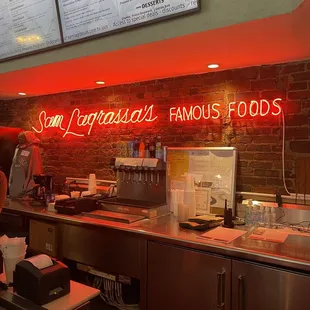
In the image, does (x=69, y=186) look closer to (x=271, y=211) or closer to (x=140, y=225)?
(x=140, y=225)

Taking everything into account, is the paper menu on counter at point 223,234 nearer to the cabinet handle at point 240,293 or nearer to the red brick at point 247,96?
the cabinet handle at point 240,293

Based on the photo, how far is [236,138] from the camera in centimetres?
288

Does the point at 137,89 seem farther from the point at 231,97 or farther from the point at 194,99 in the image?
the point at 231,97

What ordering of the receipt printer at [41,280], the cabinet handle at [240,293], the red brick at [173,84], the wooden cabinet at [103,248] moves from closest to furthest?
the receipt printer at [41,280] → the cabinet handle at [240,293] → the wooden cabinet at [103,248] → the red brick at [173,84]

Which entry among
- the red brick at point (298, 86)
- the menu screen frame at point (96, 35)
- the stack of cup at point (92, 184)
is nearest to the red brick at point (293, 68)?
the red brick at point (298, 86)

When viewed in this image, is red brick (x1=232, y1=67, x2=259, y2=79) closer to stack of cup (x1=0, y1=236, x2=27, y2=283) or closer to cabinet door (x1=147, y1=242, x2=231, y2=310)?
cabinet door (x1=147, y1=242, x2=231, y2=310)

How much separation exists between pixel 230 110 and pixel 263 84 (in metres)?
0.35

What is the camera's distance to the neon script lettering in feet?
11.2

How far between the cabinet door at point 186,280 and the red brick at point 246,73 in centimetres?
157

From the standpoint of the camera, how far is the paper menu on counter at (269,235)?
84.3 inches

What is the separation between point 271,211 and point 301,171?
396 millimetres

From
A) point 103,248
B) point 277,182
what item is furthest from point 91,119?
point 277,182

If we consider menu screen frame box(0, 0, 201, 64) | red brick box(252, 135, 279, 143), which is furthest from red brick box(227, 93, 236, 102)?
menu screen frame box(0, 0, 201, 64)

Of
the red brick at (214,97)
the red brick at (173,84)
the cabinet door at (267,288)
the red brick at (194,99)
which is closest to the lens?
the cabinet door at (267,288)
